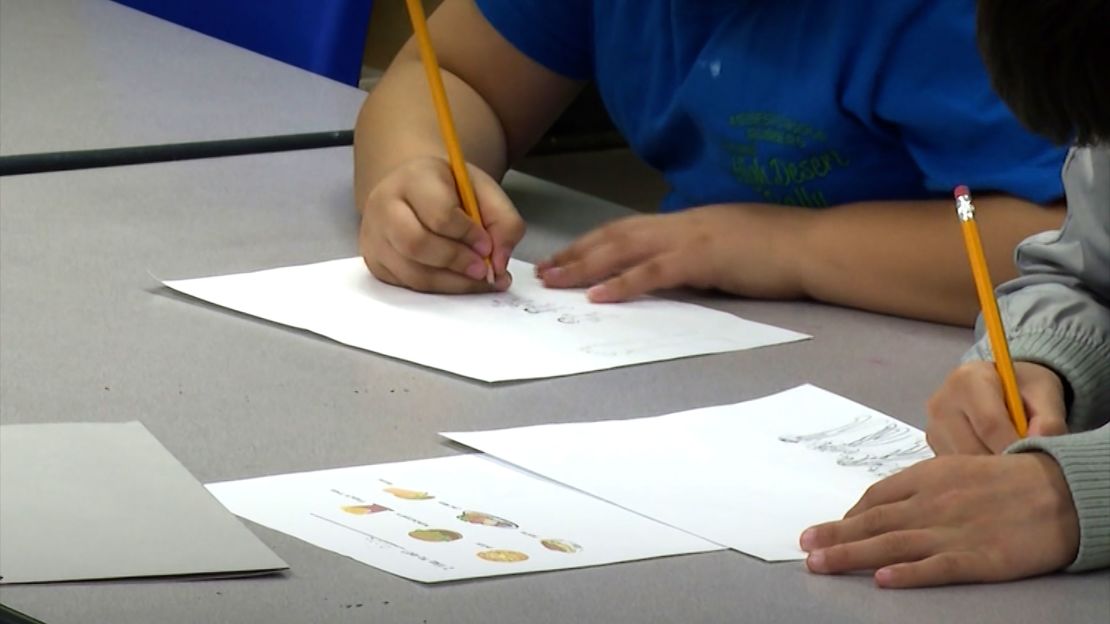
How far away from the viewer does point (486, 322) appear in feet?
3.62

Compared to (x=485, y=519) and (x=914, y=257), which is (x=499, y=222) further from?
(x=485, y=519)

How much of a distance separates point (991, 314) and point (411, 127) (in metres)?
0.62

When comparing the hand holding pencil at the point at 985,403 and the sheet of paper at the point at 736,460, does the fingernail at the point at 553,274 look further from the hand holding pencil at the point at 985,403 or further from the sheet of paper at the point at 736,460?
the hand holding pencil at the point at 985,403

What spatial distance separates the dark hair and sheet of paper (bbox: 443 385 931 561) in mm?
234

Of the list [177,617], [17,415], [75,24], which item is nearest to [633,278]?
[17,415]

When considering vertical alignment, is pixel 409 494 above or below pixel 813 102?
below

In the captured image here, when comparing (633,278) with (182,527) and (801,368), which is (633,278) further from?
(182,527)

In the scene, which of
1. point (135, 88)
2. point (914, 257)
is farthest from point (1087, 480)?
point (135, 88)

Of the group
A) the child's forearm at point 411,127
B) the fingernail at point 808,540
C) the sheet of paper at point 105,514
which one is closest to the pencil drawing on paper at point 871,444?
the fingernail at point 808,540

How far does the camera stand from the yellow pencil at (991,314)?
0.85m

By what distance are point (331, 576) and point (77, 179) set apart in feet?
2.27

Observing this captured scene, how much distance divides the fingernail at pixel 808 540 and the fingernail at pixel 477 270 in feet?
1.32

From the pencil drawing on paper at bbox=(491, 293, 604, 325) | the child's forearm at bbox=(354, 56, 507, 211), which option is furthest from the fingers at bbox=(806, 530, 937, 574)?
the child's forearm at bbox=(354, 56, 507, 211)

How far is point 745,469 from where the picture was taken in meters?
0.89
